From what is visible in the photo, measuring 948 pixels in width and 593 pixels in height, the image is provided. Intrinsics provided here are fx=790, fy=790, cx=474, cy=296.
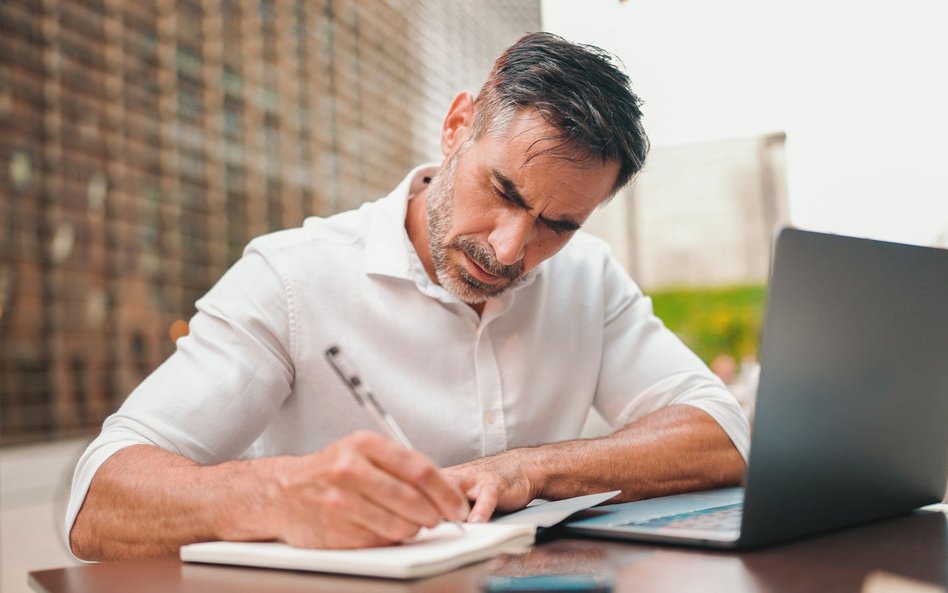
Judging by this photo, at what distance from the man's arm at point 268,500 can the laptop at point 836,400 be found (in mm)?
236

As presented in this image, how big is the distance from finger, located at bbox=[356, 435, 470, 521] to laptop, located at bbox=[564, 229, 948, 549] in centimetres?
20

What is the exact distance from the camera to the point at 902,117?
2.12m

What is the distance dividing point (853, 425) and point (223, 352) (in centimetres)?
91

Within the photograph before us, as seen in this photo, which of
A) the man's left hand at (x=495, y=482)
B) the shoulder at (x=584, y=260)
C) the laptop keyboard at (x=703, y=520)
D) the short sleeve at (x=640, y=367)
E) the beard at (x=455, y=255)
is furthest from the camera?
the shoulder at (x=584, y=260)

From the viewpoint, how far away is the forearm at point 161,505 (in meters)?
0.85

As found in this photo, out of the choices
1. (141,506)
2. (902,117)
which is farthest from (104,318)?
(902,117)

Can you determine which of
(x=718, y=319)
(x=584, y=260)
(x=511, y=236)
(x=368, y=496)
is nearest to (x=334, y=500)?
(x=368, y=496)

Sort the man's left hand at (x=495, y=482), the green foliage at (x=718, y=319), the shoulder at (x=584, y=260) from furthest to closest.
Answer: the green foliage at (x=718, y=319) < the shoulder at (x=584, y=260) < the man's left hand at (x=495, y=482)

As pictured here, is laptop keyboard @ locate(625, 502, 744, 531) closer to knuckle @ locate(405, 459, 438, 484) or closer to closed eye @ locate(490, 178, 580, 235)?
knuckle @ locate(405, 459, 438, 484)

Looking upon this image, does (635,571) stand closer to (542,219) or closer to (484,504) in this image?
(484,504)

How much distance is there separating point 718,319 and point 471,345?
122 centimetres

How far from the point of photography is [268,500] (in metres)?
0.81

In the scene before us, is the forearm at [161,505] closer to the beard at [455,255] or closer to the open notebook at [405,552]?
the open notebook at [405,552]

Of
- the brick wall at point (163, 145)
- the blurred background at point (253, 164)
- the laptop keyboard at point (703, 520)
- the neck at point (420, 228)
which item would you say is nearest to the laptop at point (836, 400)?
the laptop keyboard at point (703, 520)
